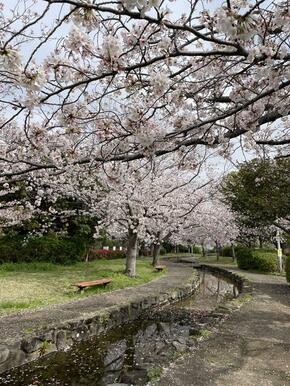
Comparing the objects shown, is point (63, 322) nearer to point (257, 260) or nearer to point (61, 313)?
point (61, 313)

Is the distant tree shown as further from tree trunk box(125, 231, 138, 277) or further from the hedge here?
the hedge

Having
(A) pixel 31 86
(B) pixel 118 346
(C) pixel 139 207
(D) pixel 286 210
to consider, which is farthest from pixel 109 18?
(D) pixel 286 210

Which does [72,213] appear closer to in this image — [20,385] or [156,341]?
[156,341]

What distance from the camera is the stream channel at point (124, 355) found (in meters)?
5.32

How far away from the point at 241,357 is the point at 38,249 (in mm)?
15084

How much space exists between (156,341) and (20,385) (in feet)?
10.7

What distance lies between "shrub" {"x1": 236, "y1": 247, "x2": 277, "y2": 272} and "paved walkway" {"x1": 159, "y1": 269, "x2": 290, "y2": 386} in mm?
13552

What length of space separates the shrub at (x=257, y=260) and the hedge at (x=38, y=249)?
10746 millimetres

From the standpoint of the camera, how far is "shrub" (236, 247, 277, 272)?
2172 cm

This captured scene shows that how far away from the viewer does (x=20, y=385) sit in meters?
5.15

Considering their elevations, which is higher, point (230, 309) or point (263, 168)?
point (263, 168)

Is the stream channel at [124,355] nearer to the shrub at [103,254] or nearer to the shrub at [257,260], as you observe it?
the shrub at [257,260]

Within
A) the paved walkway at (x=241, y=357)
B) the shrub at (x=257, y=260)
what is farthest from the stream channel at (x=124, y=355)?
the shrub at (x=257, y=260)

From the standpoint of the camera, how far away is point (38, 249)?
1889 cm
